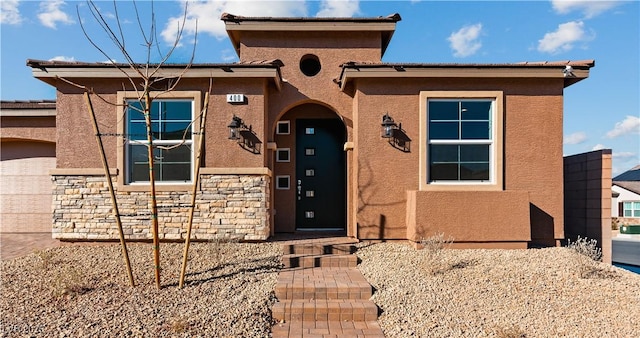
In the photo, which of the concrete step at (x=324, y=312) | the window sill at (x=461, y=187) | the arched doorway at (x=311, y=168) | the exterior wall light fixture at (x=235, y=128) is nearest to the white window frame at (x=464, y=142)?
the window sill at (x=461, y=187)

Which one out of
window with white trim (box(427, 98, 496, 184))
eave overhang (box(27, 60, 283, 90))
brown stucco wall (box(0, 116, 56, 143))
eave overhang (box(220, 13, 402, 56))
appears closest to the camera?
eave overhang (box(27, 60, 283, 90))

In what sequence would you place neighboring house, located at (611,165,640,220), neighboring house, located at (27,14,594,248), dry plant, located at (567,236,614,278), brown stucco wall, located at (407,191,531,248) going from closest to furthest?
1. dry plant, located at (567,236,614,278)
2. brown stucco wall, located at (407,191,531,248)
3. neighboring house, located at (27,14,594,248)
4. neighboring house, located at (611,165,640,220)

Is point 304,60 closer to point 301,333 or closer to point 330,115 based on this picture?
point 330,115

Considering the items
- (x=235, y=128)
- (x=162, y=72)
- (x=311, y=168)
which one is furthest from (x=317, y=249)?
(x=162, y=72)

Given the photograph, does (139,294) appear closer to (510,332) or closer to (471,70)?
(510,332)

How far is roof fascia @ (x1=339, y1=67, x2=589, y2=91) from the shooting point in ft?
28.1

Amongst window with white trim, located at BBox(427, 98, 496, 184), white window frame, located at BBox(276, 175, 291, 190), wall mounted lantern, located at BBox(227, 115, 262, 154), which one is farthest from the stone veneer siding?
window with white trim, located at BBox(427, 98, 496, 184)

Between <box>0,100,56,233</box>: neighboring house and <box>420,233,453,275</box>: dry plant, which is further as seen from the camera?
<box>0,100,56,233</box>: neighboring house

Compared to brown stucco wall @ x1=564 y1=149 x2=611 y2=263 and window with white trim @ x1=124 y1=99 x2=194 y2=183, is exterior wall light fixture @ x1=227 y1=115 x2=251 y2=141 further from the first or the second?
brown stucco wall @ x1=564 y1=149 x2=611 y2=263

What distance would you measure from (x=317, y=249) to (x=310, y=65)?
449 cm

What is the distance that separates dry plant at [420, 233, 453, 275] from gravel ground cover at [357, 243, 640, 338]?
30 millimetres

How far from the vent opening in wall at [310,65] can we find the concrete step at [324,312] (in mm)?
5773

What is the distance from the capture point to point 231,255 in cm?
774

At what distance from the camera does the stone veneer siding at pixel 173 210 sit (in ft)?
28.1
